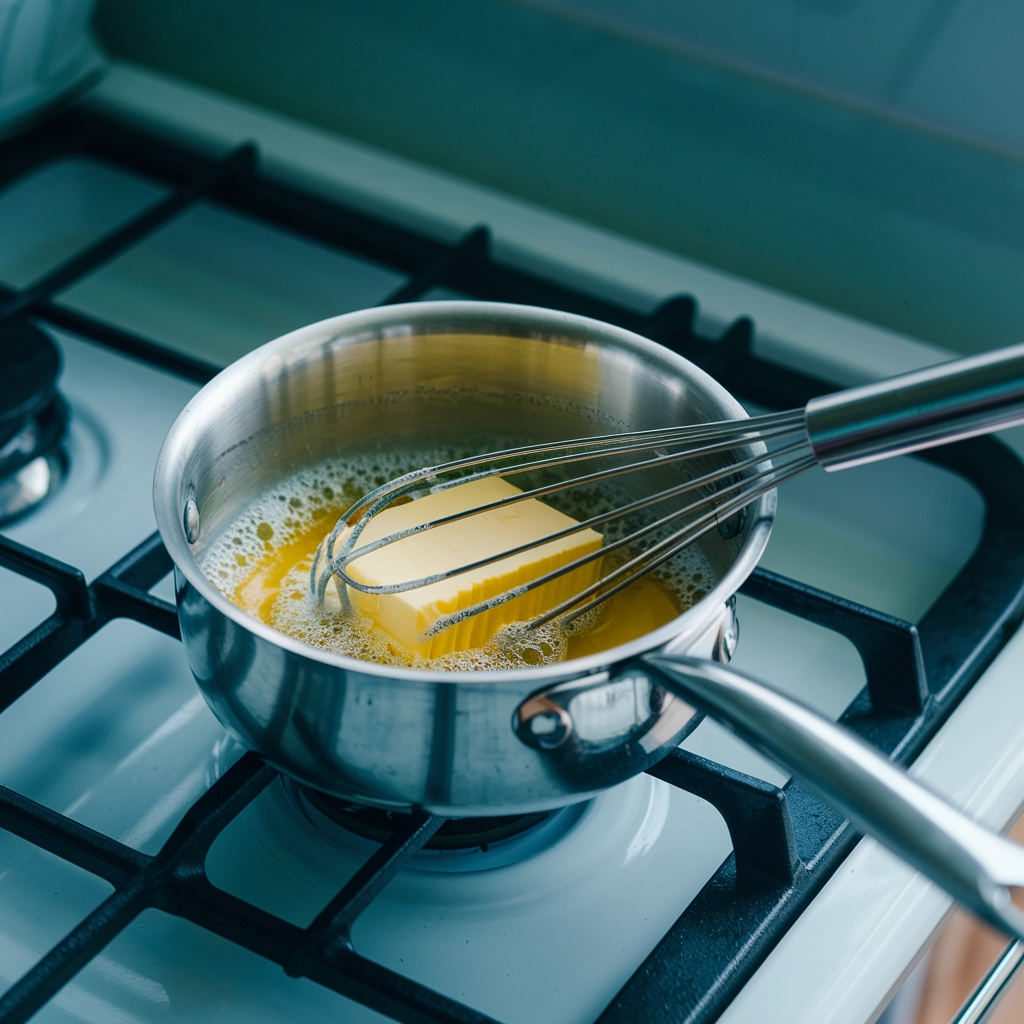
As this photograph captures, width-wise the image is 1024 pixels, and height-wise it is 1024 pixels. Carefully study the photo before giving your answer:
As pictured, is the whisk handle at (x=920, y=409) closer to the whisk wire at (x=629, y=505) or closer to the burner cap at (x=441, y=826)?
the whisk wire at (x=629, y=505)

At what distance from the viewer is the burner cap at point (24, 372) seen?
488mm

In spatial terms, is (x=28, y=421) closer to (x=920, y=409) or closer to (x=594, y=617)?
(x=594, y=617)

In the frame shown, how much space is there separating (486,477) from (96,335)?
0.20 metres

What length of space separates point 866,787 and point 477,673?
0.29ft

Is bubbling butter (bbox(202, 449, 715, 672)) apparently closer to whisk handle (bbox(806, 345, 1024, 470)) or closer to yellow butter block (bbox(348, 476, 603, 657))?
yellow butter block (bbox(348, 476, 603, 657))

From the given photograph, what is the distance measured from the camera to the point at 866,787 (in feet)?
0.86

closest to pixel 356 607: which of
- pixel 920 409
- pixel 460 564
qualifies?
pixel 460 564

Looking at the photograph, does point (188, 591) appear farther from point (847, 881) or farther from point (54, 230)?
point (54, 230)

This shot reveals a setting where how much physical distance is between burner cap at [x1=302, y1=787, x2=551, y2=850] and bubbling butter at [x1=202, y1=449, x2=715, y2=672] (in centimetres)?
4

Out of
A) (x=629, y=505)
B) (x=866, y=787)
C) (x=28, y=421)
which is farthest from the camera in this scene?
(x=28, y=421)

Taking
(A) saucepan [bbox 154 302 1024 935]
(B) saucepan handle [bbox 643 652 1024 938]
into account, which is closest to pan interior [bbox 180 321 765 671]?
(A) saucepan [bbox 154 302 1024 935]

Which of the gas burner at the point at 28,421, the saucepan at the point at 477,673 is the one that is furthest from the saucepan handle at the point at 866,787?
the gas burner at the point at 28,421

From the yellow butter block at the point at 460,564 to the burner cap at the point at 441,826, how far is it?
50mm

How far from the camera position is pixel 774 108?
569 millimetres
